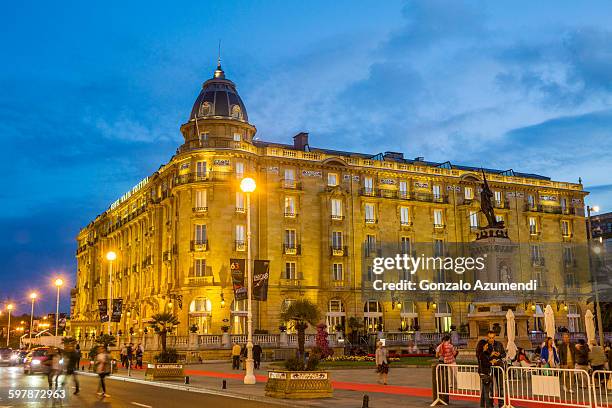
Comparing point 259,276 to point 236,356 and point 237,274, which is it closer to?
point 237,274

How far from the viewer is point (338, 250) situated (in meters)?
69.2

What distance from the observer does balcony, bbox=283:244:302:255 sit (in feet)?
219

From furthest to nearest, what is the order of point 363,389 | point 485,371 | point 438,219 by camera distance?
1. point 438,219
2. point 363,389
3. point 485,371

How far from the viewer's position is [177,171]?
226 ft

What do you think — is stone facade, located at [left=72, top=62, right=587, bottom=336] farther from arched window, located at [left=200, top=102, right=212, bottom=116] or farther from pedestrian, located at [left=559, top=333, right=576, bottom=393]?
pedestrian, located at [left=559, top=333, right=576, bottom=393]

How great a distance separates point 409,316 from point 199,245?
76.6 ft

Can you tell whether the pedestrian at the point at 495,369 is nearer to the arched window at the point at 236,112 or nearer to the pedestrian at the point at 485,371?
the pedestrian at the point at 485,371

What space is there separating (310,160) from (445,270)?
20040 mm

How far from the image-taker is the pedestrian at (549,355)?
24016 mm

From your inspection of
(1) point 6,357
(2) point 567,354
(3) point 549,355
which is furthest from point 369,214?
(3) point 549,355

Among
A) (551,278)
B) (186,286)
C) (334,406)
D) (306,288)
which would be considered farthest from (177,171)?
(334,406)

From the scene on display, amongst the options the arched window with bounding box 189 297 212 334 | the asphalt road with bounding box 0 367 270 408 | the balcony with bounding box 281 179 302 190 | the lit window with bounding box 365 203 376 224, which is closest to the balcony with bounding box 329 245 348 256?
the lit window with bounding box 365 203 376 224

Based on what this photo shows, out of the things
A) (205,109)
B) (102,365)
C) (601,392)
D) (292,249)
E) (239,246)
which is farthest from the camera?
(205,109)

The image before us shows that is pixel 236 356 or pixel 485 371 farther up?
pixel 485 371
